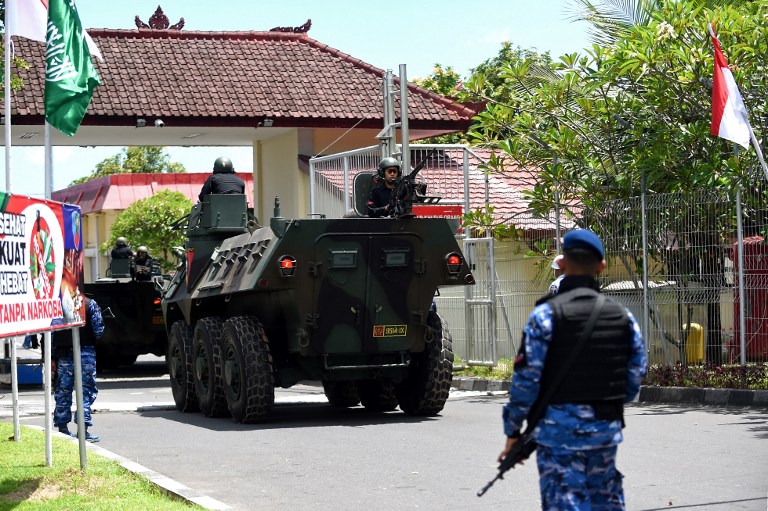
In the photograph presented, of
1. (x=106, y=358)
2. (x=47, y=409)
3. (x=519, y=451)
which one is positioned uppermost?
(x=519, y=451)

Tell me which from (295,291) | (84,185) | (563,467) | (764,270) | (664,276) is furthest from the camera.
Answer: (84,185)

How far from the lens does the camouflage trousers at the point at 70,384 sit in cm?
1288

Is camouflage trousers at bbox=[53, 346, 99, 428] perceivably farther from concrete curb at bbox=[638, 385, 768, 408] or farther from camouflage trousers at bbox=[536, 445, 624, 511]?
camouflage trousers at bbox=[536, 445, 624, 511]

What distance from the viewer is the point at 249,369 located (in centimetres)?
1377

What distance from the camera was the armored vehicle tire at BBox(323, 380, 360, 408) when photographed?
16188 millimetres

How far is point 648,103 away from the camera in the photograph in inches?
704

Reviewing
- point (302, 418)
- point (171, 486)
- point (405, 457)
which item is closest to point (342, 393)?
point (302, 418)

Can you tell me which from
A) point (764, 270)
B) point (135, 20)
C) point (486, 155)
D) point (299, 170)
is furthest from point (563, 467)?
point (135, 20)

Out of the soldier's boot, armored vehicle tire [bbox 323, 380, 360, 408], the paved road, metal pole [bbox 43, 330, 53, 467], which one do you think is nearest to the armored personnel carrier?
the paved road

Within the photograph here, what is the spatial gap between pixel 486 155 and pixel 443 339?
53.3ft

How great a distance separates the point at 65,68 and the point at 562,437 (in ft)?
24.8

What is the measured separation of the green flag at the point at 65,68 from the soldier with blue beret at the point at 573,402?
717 centimetres

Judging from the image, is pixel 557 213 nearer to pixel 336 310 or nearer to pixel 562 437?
pixel 336 310

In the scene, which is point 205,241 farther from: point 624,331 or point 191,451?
point 624,331
